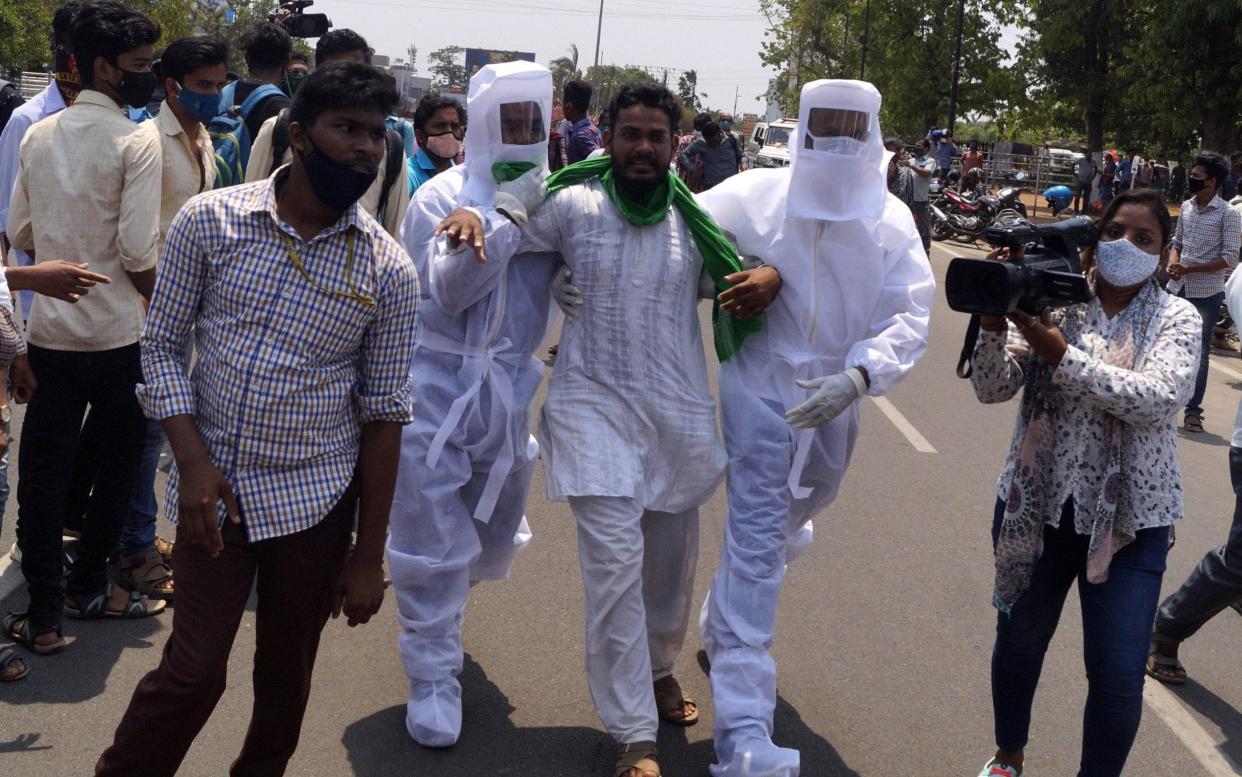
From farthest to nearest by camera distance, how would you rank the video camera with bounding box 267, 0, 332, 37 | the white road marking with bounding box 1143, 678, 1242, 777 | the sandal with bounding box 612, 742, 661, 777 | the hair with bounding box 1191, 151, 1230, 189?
1. the hair with bounding box 1191, 151, 1230, 189
2. the video camera with bounding box 267, 0, 332, 37
3. the white road marking with bounding box 1143, 678, 1242, 777
4. the sandal with bounding box 612, 742, 661, 777

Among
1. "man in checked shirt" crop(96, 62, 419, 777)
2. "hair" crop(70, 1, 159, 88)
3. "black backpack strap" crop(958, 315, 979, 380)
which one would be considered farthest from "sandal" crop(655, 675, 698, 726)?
"hair" crop(70, 1, 159, 88)

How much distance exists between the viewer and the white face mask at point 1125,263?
12.4 ft

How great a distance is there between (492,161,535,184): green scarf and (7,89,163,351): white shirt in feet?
3.81

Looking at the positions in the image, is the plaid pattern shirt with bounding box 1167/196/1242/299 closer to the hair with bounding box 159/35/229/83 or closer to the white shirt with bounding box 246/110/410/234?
the white shirt with bounding box 246/110/410/234

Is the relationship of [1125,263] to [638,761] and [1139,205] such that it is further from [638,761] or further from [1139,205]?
[638,761]

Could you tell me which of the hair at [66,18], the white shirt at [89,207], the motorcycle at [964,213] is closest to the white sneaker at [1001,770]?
the white shirt at [89,207]

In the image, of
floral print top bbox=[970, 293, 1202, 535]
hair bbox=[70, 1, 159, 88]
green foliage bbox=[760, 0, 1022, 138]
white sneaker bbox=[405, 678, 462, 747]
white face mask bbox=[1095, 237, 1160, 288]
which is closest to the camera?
floral print top bbox=[970, 293, 1202, 535]

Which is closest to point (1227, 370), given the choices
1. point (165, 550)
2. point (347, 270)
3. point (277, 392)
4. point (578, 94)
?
point (578, 94)

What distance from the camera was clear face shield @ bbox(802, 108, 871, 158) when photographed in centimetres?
431

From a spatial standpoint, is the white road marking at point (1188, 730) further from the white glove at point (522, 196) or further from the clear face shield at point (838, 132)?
the white glove at point (522, 196)

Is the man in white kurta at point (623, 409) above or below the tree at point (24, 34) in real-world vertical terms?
above

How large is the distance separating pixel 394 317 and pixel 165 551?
2.67 metres

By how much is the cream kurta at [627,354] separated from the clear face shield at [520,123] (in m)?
0.22

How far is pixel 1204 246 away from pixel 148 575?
7481 millimetres
